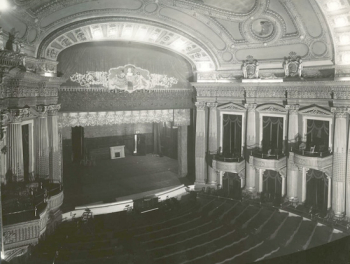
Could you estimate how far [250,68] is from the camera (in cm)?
1422

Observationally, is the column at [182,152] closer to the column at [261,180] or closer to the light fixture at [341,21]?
the column at [261,180]

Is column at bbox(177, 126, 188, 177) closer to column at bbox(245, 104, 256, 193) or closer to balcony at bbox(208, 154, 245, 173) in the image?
balcony at bbox(208, 154, 245, 173)

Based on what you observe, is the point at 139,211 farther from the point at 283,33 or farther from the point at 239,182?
the point at 283,33

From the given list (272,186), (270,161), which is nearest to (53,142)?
(270,161)

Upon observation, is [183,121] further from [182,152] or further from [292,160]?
[292,160]

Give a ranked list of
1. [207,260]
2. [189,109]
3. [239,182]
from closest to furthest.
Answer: [207,260]
[239,182]
[189,109]

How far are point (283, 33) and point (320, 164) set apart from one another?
6.01 meters

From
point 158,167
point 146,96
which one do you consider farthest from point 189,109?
point 158,167

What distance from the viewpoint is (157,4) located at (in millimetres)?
11328

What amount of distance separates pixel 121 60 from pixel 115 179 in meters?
6.74

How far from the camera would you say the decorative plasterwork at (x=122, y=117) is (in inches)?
549

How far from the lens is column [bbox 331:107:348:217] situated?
455 inches

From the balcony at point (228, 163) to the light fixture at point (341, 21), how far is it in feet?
24.3

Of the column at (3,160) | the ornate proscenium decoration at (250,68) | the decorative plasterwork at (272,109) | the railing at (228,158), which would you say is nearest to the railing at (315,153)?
the decorative plasterwork at (272,109)
